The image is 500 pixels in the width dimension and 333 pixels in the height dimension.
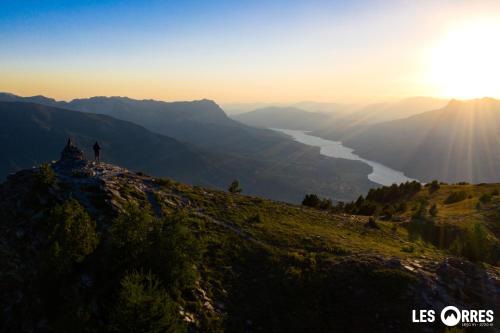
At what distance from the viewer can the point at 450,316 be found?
21141 millimetres

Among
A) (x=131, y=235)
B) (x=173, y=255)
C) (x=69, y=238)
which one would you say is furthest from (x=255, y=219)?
(x=69, y=238)

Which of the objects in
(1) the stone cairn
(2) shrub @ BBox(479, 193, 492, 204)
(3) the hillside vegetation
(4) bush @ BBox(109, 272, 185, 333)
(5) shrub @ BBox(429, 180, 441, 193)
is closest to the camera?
(4) bush @ BBox(109, 272, 185, 333)

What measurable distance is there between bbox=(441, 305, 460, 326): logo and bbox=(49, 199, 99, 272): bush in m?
22.2

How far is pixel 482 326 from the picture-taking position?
20438 millimetres

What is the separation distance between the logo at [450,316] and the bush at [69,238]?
72.7 feet

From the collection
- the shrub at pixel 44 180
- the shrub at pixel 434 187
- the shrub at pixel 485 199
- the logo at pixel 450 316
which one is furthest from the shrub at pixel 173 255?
the shrub at pixel 434 187

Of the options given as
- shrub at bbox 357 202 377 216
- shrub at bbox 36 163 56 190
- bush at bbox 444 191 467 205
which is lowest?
shrub at bbox 357 202 377 216

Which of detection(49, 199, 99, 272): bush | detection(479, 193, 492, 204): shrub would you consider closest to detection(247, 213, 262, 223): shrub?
detection(49, 199, 99, 272): bush

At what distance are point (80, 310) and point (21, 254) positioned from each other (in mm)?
9086

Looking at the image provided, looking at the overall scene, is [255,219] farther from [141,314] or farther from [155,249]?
[141,314]

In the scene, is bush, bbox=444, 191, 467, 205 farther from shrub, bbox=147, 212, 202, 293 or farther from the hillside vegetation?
shrub, bbox=147, 212, 202, 293

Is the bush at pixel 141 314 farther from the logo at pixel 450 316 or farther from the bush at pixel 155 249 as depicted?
the logo at pixel 450 316

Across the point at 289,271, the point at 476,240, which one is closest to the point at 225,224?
the point at 289,271

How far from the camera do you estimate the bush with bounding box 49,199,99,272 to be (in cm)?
1809
